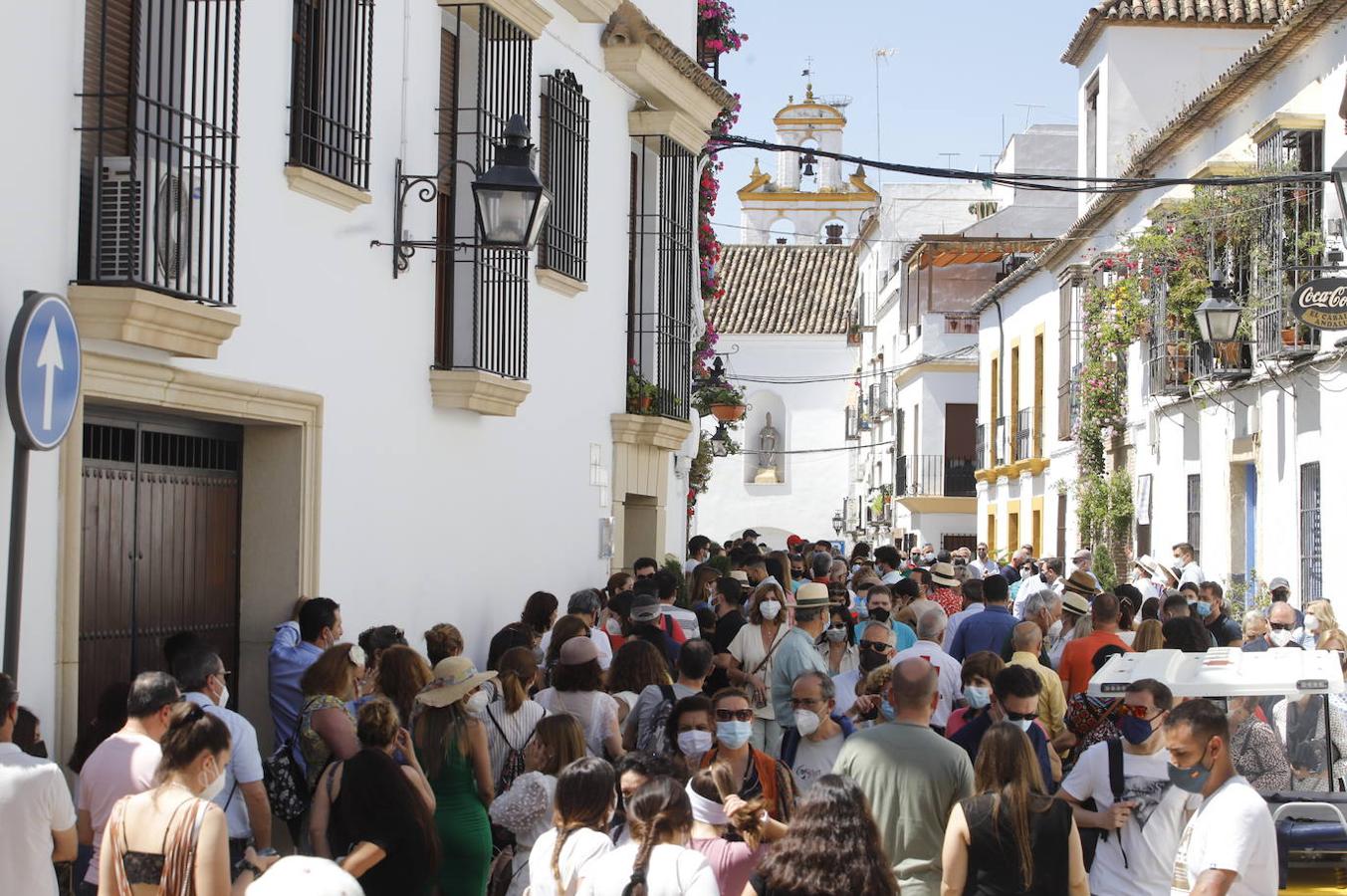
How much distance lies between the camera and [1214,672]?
24.5 feet

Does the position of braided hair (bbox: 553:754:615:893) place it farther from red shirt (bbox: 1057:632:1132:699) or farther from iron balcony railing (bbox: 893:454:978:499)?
iron balcony railing (bbox: 893:454:978:499)

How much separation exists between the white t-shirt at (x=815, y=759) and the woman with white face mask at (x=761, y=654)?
1857 millimetres

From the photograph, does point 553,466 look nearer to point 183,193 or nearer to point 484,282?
point 484,282

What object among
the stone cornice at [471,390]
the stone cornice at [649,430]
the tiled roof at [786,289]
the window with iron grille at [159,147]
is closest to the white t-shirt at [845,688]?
the stone cornice at [471,390]

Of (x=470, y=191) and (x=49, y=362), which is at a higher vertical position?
(x=470, y=191)

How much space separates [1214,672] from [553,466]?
6915 millimetres

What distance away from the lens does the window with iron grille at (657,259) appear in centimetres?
1578

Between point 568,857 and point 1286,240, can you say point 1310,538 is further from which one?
point 568,857

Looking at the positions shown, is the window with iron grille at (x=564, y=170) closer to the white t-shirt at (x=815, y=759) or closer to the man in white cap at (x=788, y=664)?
the man in white cap at (x=788, y=664)

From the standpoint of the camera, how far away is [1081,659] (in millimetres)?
10406

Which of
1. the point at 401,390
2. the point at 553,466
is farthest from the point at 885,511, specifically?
the point at 401,390

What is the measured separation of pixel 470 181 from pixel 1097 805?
6301 mm

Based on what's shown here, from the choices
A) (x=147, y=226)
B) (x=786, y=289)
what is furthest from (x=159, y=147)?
(x=786, y=289)

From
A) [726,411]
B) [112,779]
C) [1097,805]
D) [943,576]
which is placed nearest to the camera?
[112,779]
